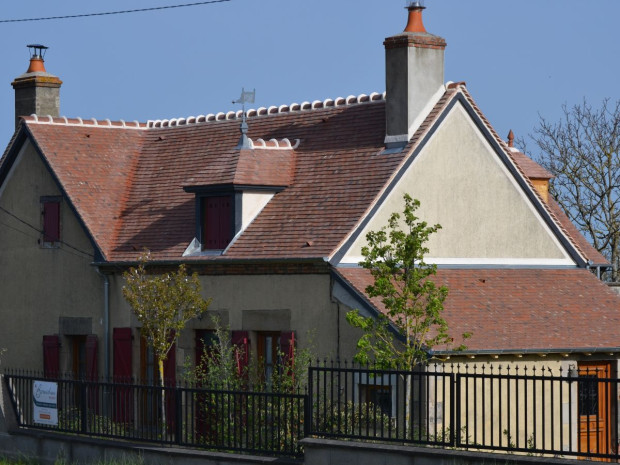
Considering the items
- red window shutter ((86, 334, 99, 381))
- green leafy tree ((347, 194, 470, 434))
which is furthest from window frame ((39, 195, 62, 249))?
green leafy tree ((347, 194, 470, 434))

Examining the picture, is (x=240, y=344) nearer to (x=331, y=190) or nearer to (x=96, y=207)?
(x=331, y=190)

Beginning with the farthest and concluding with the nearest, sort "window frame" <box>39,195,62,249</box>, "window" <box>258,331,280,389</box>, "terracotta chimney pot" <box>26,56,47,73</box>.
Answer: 1. "terracotta chimney pot" <box>26,56,47,73</box>
2. "window frame" <box>39,195,62,249</box>
3. "window" <box>258,331,280,389</box>

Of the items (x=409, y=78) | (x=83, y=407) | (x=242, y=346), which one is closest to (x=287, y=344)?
(x=242, y=346)

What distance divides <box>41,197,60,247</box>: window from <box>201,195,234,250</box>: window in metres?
4.26

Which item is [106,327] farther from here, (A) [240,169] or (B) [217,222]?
(A) [240,169]

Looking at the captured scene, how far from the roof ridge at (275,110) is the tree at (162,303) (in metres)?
5.21

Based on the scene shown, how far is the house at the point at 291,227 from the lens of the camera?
82.1 ft

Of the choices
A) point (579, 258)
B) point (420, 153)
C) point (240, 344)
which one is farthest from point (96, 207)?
point (579, 258)

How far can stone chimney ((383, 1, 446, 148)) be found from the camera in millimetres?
26344

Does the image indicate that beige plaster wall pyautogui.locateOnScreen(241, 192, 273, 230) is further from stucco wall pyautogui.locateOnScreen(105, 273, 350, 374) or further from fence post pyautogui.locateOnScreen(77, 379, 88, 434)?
fence post pyautogui.locateOnScreen(77, 379, 88, 434)

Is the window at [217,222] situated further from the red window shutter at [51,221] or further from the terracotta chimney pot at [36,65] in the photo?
the terracotta chimney pot at [36,65]

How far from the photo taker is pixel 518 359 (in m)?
24.1

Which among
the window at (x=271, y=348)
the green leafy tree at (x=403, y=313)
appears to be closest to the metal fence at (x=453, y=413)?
the green leafy tree at (x=403, y=313)

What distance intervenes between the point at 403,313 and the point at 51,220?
36.1ft
